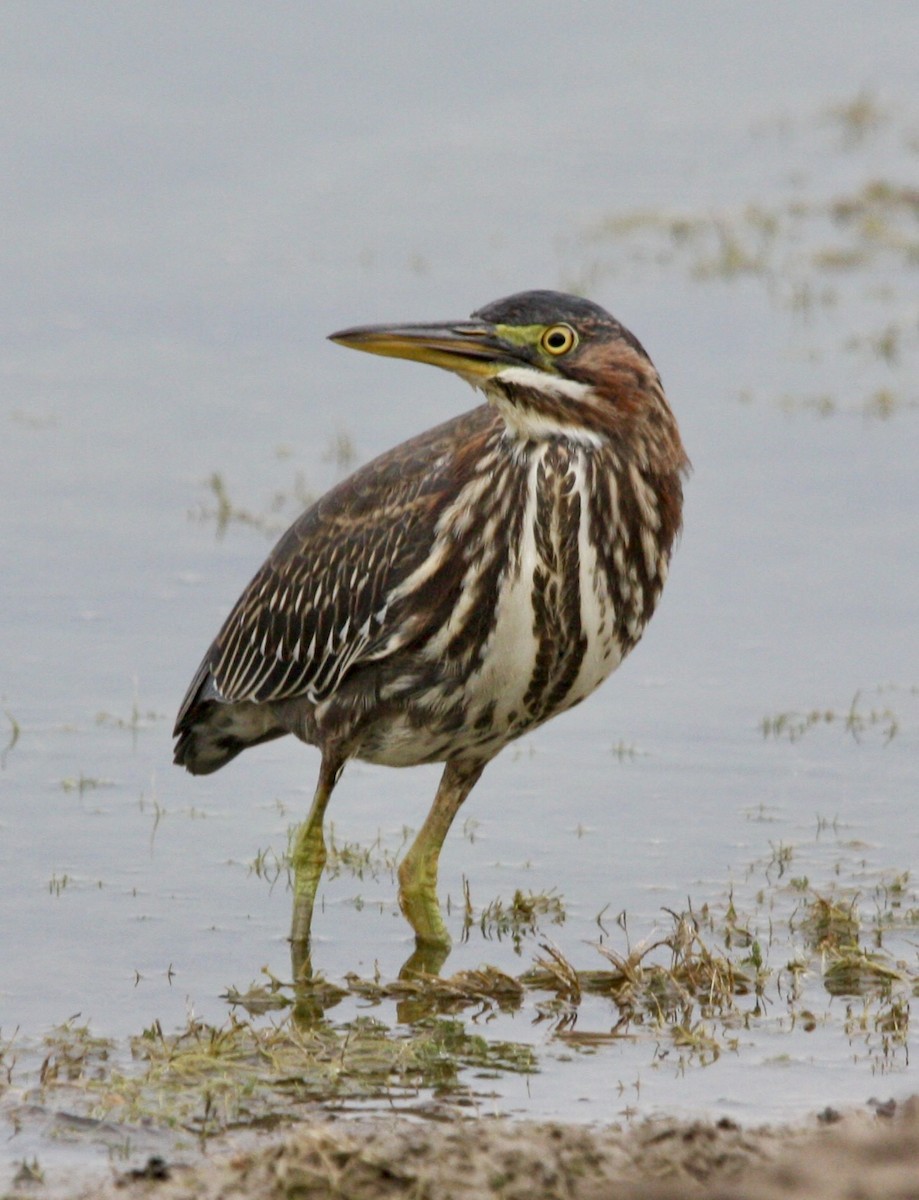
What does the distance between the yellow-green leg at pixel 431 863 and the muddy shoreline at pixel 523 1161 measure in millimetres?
2293

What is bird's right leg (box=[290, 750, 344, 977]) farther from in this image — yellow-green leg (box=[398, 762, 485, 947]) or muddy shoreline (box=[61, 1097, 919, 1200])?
muddy shoreline (box=[61, 1097, 919, 1200])

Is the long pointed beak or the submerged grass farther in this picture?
the long pointed beak

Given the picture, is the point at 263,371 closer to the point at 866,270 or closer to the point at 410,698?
the point at 866,270

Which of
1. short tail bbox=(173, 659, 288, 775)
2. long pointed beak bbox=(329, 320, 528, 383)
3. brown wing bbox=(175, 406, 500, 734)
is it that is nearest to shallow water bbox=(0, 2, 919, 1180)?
short tail bbox=(173, 659, 288, 775)

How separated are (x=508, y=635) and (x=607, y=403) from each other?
73 centimetres

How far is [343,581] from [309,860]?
0.93m

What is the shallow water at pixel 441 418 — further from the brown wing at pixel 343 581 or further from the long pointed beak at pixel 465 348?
the long pointed beak at pixel 465 348

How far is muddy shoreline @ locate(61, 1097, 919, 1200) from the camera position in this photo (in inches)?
197

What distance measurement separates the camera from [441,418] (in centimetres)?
1326

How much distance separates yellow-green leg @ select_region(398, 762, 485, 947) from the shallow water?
16 cm

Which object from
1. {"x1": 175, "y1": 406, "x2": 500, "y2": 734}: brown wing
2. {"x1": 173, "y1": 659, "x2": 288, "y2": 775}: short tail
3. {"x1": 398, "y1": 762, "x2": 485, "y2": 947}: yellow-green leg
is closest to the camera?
{"x1": 175, "y1": 406, "x2": 500, "y2": 734}: brown wing

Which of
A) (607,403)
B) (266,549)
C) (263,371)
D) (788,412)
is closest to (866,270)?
(788,412)

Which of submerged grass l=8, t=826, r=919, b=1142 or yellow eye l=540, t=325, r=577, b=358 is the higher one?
yellow eye l=540, t=325, r=577, b=358

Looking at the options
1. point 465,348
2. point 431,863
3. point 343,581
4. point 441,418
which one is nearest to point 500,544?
point 465,348
